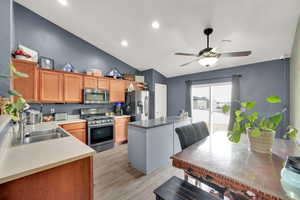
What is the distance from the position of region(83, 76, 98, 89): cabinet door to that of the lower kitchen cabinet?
108 inches

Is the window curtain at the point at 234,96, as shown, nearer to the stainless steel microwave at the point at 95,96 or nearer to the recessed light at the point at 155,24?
the recessed light at the point at 155,24

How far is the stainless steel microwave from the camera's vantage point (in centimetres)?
332

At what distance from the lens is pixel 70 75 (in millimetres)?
3104

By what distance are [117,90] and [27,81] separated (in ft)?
7.05

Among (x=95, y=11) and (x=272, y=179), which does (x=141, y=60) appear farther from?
(x=272, y=179)

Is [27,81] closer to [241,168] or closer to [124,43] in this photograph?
[124,43]

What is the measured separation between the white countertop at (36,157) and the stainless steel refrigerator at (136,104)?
273cm

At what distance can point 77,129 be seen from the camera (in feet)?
9.57

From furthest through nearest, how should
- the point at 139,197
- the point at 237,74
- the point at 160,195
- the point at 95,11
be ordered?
1. the point at 237,74
2. the point at 95,11
3. the point at 139,197
4. the point at 160,195

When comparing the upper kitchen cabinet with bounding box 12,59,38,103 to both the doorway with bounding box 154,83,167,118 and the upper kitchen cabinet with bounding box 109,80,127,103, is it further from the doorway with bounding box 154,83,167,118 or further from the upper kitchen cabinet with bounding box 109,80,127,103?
A: the doorway with bounding box 154,83,167,118

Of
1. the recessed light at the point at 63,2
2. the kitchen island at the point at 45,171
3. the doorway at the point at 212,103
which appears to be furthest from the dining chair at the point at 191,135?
the recessed light at the point at 63,2

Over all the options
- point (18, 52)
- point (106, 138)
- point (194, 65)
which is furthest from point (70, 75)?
point (194, 65)

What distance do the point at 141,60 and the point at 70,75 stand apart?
2.24 metres

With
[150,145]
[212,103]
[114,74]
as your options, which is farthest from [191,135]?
[114,74]
